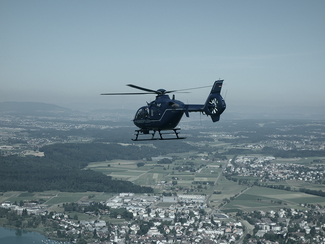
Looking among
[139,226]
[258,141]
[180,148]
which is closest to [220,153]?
[180,148]

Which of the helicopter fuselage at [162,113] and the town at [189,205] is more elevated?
the helicopter fuselage at [162,113]

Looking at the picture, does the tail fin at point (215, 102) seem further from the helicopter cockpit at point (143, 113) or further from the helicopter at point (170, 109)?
the helicopter cockpit at point (143, 113)

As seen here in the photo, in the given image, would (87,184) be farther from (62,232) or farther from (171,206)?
(62,232)

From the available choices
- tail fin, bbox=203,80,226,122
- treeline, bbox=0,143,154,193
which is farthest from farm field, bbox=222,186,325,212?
tail fin, bbox=203,80,226,122

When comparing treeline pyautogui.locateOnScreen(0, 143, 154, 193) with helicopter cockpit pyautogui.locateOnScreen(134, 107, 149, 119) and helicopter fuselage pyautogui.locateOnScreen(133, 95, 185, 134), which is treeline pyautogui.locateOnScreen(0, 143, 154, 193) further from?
helicopter fuselage pyautogui.locateOnScreen(133, 95, 185, 134)

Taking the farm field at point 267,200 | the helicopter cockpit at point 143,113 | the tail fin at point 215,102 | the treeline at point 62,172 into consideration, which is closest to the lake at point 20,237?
the treeline at point 62,172

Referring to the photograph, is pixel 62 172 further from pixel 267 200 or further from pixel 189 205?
pixel 267 200

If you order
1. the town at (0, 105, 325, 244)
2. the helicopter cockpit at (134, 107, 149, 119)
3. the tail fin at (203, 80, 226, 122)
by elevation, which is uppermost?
the tail fin at (203, 80, 226, 122)
